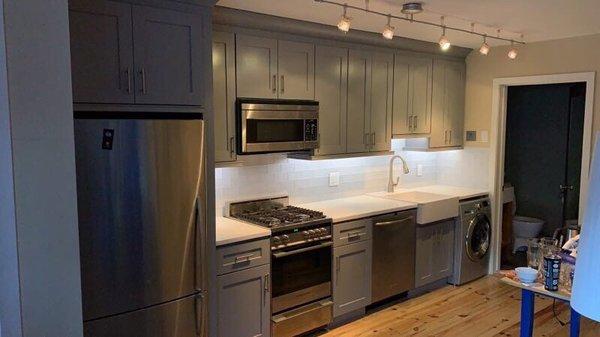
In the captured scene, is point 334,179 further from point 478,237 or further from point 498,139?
point 498,139

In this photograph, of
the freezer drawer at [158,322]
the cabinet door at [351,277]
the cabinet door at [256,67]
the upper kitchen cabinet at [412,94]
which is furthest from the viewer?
the upper kitchen cabinet at [412,94]

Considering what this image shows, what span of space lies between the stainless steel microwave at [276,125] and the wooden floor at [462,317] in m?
1.53

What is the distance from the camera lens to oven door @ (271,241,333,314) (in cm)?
334

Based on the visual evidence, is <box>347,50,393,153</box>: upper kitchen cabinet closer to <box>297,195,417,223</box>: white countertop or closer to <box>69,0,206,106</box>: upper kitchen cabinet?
<box>297,195,417,223</box>: white countertop

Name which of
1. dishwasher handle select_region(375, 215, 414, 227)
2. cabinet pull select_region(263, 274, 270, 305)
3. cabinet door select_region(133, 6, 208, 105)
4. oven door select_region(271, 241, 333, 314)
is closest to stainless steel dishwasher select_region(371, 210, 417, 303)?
dishwasher handle select_region(375, 215, 414, 227)

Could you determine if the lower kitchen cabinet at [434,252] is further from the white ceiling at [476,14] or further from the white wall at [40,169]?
the white wall at [40,169]

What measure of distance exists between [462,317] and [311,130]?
2056mm

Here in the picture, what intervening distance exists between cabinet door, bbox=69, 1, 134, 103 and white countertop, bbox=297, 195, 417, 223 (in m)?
1.87

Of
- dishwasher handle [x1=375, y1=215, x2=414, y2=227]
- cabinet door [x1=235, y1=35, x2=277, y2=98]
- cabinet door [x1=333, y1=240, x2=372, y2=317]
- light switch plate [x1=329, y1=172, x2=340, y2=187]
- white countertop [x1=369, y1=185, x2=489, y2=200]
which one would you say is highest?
cabinet door [x1=235, y1=35, x2=277, y2=98]

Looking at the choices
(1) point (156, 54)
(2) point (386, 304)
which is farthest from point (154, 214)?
(2) point (386, 304)

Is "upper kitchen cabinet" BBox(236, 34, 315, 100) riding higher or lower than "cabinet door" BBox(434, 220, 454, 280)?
higher

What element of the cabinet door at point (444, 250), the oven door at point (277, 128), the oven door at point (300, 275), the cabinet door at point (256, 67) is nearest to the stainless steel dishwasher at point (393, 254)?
the cabinet door at point (444, 250)

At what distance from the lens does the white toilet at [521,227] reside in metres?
5.55

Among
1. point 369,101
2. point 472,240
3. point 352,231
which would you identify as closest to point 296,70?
point 369,101
